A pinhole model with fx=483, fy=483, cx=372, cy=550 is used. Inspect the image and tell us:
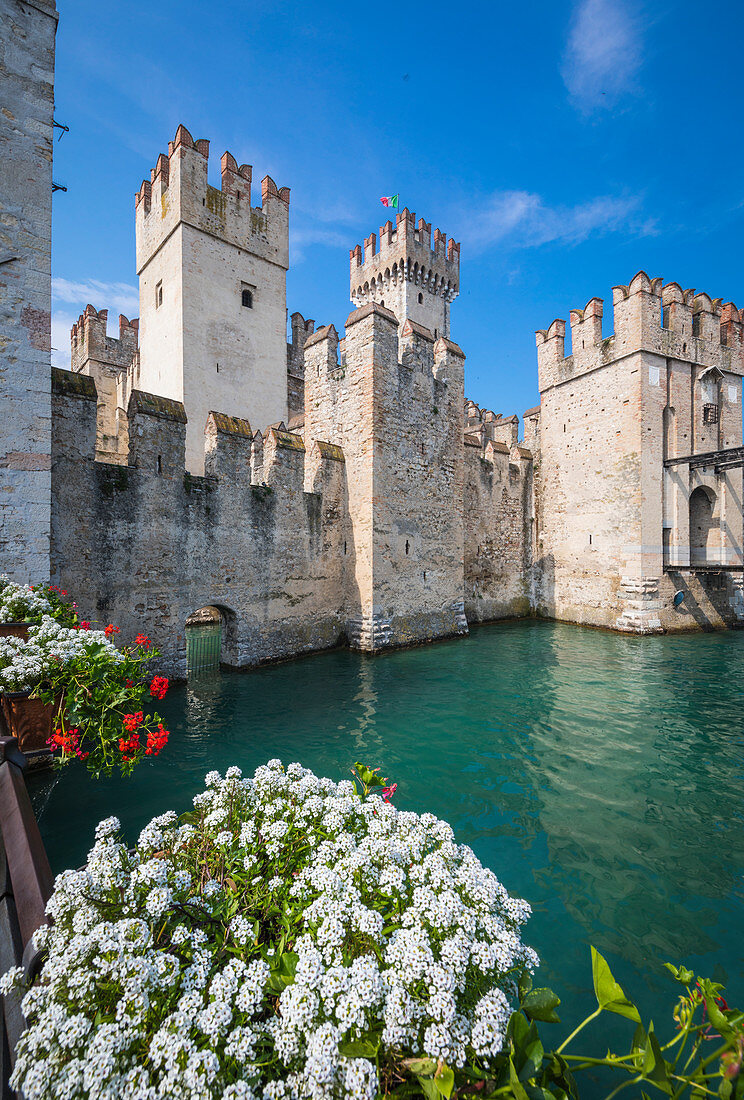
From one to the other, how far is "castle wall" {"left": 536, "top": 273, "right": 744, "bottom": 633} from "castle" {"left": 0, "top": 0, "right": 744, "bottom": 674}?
0.07 metres

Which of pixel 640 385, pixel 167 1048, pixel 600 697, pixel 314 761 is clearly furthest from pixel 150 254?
pixel 167 1048

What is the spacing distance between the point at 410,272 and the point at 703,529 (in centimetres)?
2317

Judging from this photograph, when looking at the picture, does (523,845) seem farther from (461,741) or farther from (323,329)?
(323,329)

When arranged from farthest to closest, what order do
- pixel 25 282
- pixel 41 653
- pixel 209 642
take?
pixel 209 642 < pixel 25 282 < pixel 41 653

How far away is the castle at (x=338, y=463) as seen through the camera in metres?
8.30

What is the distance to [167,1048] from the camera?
1.11 m

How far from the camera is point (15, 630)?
4246 millimetres

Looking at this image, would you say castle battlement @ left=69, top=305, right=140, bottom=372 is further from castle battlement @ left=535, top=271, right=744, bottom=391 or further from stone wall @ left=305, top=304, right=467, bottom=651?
castle battlement @ left=535, top=271, right=744, bottom=391

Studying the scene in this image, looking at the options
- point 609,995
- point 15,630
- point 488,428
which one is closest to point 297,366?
point 488,428

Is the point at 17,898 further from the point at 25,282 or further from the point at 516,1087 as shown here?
the point at 25,282

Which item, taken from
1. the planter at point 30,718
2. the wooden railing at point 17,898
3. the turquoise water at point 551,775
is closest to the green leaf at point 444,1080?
the wooden railing at point 17,898

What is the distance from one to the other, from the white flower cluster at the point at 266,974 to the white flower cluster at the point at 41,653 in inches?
83.2

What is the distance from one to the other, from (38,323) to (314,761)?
263 inches

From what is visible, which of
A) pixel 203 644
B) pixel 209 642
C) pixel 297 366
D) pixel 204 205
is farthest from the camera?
pixel 297 366
